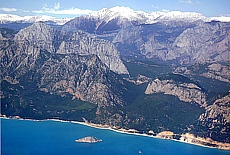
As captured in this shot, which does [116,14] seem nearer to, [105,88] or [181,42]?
[181,42]

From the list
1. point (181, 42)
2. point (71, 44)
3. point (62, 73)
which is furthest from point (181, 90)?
point (181, 42)

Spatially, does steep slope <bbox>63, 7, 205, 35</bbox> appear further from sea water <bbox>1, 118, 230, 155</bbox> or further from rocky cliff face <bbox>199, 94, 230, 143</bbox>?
rocky cliff face <bbox>199, 94, 230, 143</bbox>

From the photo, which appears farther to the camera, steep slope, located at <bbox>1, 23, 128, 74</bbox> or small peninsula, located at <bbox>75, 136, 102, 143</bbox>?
steep slope, located at <bbox>1, 23, 128, 74</bbox>

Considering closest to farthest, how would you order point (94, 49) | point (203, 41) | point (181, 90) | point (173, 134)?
point (173, 134) → point (181, 90) → point (94, 49) → point (203, 41)

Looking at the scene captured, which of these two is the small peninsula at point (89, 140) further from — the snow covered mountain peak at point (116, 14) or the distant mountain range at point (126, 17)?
the snow covered mountain peak at point (116, 14)

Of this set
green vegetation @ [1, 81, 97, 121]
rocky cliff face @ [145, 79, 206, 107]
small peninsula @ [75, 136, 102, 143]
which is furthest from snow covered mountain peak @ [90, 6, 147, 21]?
small peninsula @ [75, 136, 102, 143]

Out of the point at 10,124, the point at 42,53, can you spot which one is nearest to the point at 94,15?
the point at 42,53
